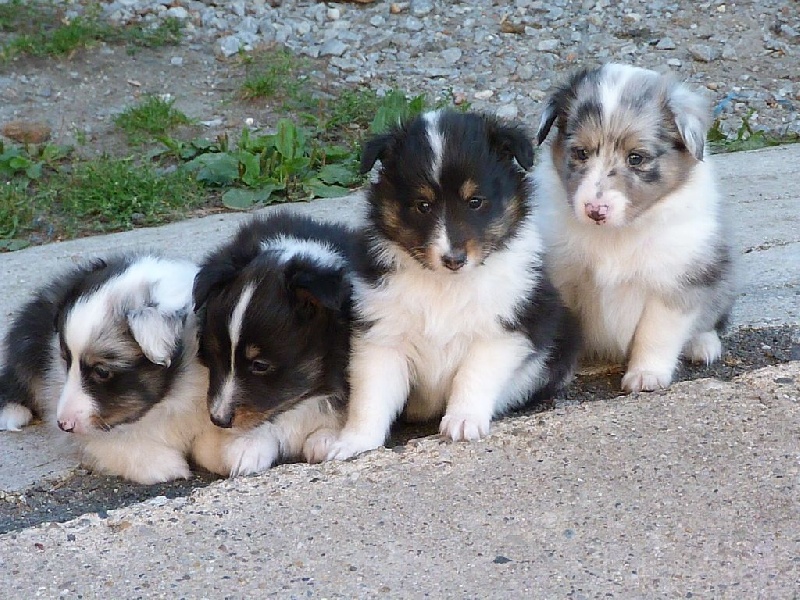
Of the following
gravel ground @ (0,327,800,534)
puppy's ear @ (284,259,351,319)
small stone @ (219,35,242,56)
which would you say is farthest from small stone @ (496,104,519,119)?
puppy's ear @ (284,259,351,319)

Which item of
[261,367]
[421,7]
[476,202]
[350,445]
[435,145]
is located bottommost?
[421,7]

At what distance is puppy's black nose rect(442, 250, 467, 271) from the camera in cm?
367

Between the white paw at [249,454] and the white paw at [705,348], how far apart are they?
1.97m

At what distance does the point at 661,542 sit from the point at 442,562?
673 mm

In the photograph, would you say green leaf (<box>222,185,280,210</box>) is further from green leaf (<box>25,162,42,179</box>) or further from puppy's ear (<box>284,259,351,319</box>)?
puppy's ear (<box>284,259,351,319</box>)

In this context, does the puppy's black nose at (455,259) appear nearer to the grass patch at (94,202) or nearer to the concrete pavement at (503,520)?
the concrete pavement at (503,520)

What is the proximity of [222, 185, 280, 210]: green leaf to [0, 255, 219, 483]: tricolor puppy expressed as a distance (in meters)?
2.71

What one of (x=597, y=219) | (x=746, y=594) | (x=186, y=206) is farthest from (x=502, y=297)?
(x=186, y=206)

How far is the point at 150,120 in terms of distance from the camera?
8.37 meters

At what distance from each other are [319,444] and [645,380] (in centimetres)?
137

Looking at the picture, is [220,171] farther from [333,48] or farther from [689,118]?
[689,118]

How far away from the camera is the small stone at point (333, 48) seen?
10.2 meters

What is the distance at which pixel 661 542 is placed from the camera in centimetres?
325

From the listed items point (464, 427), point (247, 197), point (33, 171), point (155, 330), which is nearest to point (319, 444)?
point (464, 427)
